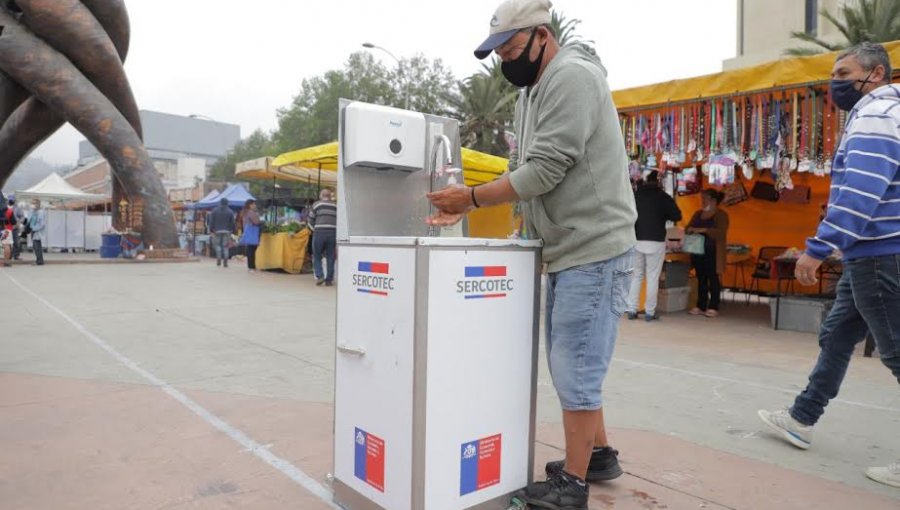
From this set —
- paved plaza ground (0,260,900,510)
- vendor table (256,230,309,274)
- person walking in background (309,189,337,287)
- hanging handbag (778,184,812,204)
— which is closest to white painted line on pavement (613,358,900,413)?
paved plaza ground (0,260,900,510)

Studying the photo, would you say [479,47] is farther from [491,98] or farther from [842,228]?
[491,98]

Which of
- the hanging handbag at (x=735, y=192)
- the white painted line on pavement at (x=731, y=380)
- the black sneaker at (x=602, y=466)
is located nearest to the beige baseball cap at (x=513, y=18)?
the black sneaker at (x=602, y=466)

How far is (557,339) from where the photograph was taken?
2414 millimetres

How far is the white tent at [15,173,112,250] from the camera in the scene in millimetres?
25344

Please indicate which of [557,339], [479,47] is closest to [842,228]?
[557,339]

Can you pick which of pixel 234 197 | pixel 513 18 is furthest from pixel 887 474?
pixel 234 197

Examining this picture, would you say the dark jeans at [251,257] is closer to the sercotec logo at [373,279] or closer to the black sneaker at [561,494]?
the sercotec logo at [373,279]

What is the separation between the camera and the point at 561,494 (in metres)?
2.37

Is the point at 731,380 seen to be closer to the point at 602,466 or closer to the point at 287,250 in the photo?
the point at 602,466

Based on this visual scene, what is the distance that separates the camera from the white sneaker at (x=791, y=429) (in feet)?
10.8

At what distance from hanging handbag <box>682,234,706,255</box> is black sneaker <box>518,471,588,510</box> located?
6.91m

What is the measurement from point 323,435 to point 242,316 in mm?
4600

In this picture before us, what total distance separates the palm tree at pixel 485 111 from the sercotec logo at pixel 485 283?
3005 cm

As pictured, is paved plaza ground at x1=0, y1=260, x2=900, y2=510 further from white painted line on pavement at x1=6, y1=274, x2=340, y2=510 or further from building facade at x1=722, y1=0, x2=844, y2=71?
building facade at x1=722, y1=0, x2=844, y2=71
